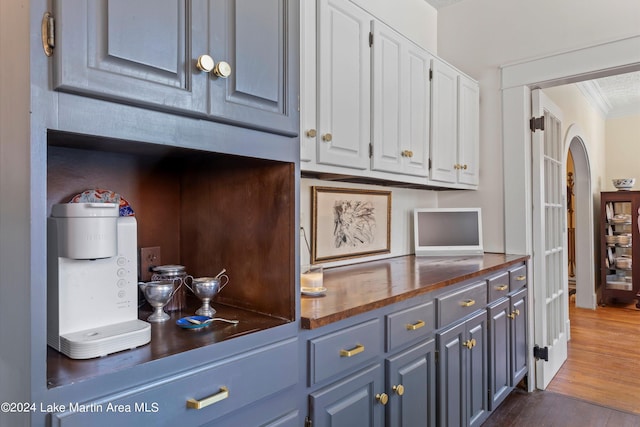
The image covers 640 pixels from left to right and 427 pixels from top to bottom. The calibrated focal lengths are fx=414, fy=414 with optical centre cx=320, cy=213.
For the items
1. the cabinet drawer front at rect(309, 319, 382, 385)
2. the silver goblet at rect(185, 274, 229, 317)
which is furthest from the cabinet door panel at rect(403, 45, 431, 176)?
the silver goblet at rect(185, 274, 229, 317)

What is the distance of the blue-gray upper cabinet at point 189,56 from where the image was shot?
2.47ft

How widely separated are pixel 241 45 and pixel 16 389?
86cm

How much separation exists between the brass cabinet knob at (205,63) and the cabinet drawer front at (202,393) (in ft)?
2.19

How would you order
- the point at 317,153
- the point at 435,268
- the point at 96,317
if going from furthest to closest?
the point at 435,268 < the point at 317,153 < the point at 96,317

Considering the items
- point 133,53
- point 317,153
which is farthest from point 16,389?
point 317,153

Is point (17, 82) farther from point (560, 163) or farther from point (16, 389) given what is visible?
point (560, 163)

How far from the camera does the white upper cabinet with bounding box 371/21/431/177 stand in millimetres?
2043

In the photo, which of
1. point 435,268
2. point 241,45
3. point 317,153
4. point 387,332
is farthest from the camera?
point 435,268

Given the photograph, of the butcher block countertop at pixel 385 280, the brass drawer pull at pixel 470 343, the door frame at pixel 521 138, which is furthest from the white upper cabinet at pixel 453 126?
the brass drawer pull at pixel 470 343

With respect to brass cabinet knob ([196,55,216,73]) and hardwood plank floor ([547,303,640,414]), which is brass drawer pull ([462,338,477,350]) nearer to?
hardwood plank floor ([547,303,640,414])

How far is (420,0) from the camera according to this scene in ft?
10.0

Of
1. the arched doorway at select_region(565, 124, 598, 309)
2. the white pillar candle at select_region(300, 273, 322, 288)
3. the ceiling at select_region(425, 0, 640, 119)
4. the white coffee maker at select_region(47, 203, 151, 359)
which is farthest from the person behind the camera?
the arched doorway at select_region(565, 124, 598, 309)

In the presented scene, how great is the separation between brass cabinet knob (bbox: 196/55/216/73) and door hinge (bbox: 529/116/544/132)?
2596 millimetres

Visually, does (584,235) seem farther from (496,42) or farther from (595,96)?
(496,42)
